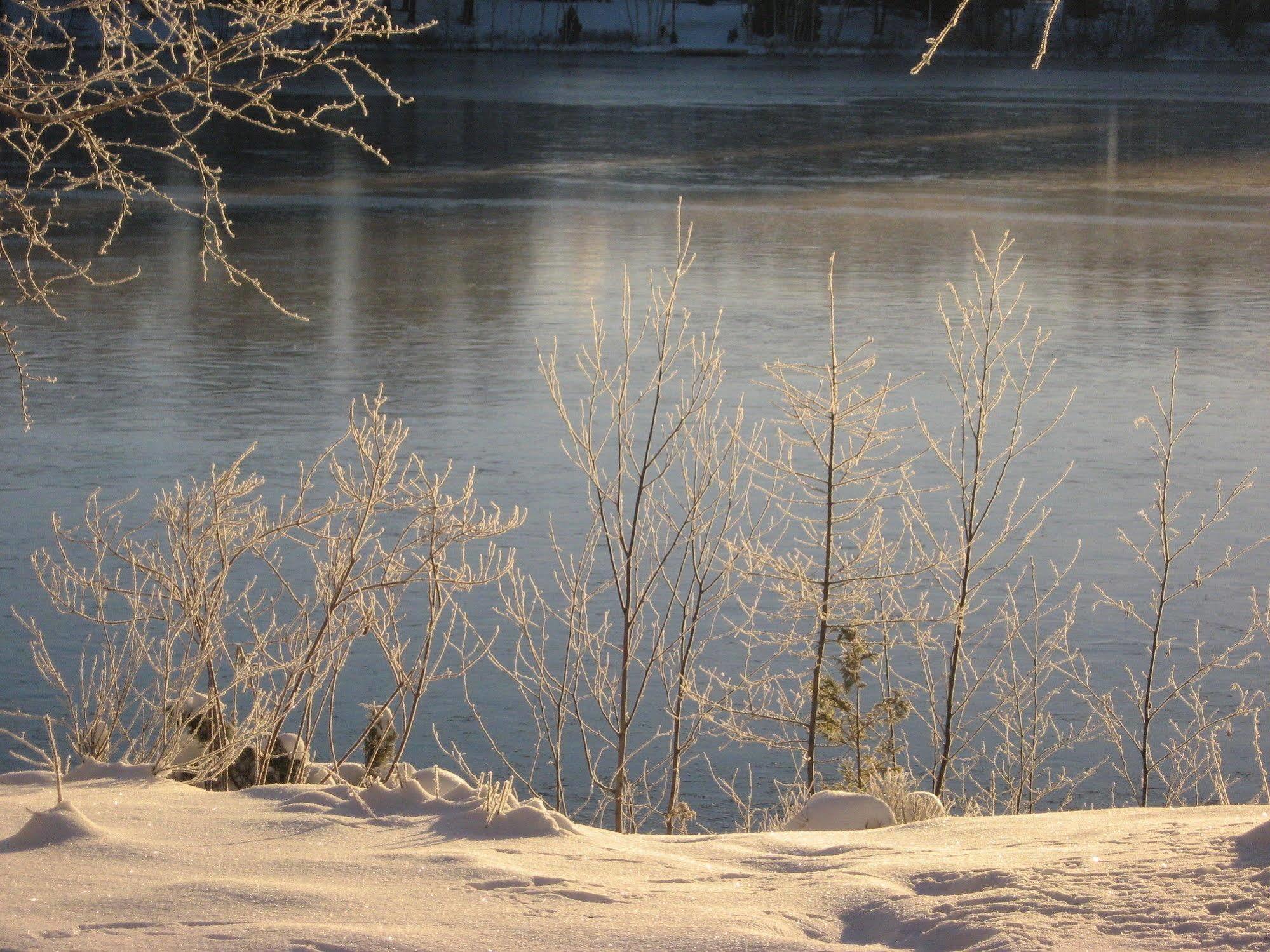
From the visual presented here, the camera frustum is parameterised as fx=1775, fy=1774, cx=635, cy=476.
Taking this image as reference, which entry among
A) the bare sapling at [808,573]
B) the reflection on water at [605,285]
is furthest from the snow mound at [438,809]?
the reflection on water at [605,285]

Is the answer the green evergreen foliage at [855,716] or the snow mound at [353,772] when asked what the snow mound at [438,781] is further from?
the green evergreen foliage at [855,716]

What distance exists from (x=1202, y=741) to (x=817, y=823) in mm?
3587

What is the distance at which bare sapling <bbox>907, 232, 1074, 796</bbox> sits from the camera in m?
9.25

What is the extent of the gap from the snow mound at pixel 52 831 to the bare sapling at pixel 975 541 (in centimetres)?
400

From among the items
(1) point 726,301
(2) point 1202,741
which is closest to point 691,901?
(2) point 1202,741

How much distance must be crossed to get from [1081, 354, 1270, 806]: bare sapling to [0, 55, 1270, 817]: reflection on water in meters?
0.27

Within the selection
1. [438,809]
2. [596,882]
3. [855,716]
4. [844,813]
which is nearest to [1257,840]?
[596,882]

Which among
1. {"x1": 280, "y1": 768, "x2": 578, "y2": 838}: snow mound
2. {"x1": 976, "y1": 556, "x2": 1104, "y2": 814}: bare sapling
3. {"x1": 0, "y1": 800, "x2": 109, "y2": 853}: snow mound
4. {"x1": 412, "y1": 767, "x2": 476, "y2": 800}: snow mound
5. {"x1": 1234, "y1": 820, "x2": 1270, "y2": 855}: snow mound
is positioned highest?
{"x1": 1234, "y1": 820, "x2": 1270, "y2": 855}: snow mound

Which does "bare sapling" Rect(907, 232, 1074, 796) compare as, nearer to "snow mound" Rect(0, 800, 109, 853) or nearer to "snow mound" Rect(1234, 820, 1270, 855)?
"snow mound" Rect(1234, 820, 1270, 855)

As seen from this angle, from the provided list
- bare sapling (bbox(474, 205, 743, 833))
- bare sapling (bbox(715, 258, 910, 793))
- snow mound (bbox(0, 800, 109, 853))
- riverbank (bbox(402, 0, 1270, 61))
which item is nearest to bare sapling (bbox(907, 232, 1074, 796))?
A: bare sapling (bbox(715, 258, 910, 793))

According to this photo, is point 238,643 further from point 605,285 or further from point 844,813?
point 605,285

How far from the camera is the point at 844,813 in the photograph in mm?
6902

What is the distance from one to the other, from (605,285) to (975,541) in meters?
10.8

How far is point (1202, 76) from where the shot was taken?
68.2 metres
